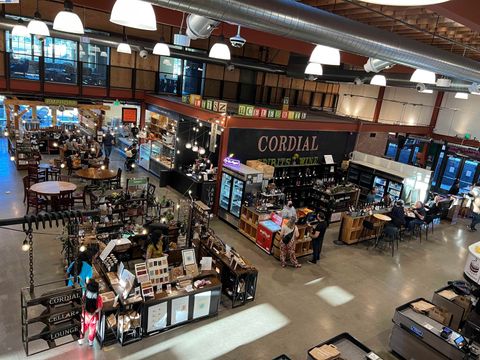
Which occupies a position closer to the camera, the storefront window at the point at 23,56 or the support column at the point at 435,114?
the storefront window at the point at 23,56

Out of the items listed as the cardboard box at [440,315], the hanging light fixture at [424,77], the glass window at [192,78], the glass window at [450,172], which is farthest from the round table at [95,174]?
the glass window at [450,172]

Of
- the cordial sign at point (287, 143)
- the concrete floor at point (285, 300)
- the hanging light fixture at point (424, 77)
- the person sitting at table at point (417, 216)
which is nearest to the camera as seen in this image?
the concrete floor at point (285, 300)

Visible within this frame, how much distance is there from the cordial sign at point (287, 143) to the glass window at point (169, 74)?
24.7ft

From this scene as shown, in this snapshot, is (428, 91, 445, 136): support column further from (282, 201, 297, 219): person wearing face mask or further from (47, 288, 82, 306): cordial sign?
(47, 288, 82, 306): cordial sign

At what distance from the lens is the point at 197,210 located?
904 cm

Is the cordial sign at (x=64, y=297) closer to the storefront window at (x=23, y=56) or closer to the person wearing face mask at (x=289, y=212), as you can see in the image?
the person wearing face mask at (x=289, y=212)

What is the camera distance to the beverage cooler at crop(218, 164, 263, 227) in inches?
460

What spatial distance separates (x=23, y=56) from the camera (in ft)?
48.0

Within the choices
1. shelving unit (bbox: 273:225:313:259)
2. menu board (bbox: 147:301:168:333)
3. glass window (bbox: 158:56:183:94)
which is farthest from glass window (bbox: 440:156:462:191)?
menu board (bbox: 147:301:168:333)

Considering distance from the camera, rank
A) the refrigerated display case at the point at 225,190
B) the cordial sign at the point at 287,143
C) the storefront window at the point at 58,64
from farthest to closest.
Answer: the storefront window at the point at 58,64 → the cordial sign at the point at 287,143 → the refrigerated display case at the point at 225,190

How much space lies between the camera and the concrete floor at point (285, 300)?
252 inches

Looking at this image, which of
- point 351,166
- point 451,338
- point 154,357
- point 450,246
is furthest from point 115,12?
point 351,166

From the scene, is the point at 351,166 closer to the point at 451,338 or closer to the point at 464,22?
the point at 451,338

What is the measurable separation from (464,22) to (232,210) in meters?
8.67
